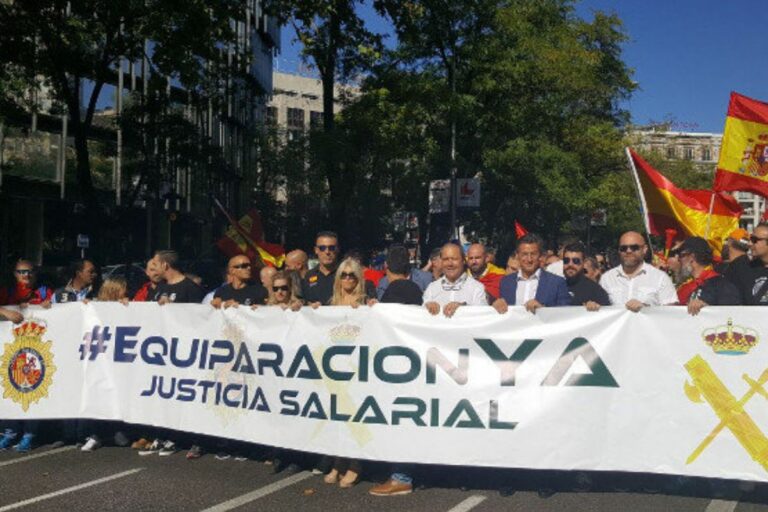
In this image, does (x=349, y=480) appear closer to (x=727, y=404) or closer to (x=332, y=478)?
(x=332, y=478)

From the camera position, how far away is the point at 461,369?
20.9 ft

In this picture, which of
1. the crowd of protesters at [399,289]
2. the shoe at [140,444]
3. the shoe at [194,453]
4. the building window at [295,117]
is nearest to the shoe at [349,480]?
the crowd of protesters at [399,289]

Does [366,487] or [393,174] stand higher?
[393,174]

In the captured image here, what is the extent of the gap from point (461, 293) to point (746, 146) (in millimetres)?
4561

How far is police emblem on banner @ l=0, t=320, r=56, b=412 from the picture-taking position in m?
7.97

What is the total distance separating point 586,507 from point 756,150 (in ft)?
17.8

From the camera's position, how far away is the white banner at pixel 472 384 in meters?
5.87

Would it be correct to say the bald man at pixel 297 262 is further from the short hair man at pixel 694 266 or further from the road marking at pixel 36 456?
the short hair man at pixel 694 266

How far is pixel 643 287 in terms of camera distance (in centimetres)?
706

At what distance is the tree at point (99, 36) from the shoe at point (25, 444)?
719 centimetres

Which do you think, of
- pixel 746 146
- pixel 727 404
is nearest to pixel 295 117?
pixel 746 146

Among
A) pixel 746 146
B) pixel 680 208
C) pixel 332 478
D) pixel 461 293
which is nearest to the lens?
pixel 332 478

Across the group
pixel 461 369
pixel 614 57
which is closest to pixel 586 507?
pixel 461 369

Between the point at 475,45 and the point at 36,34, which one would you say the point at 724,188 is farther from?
the point at 475,45
